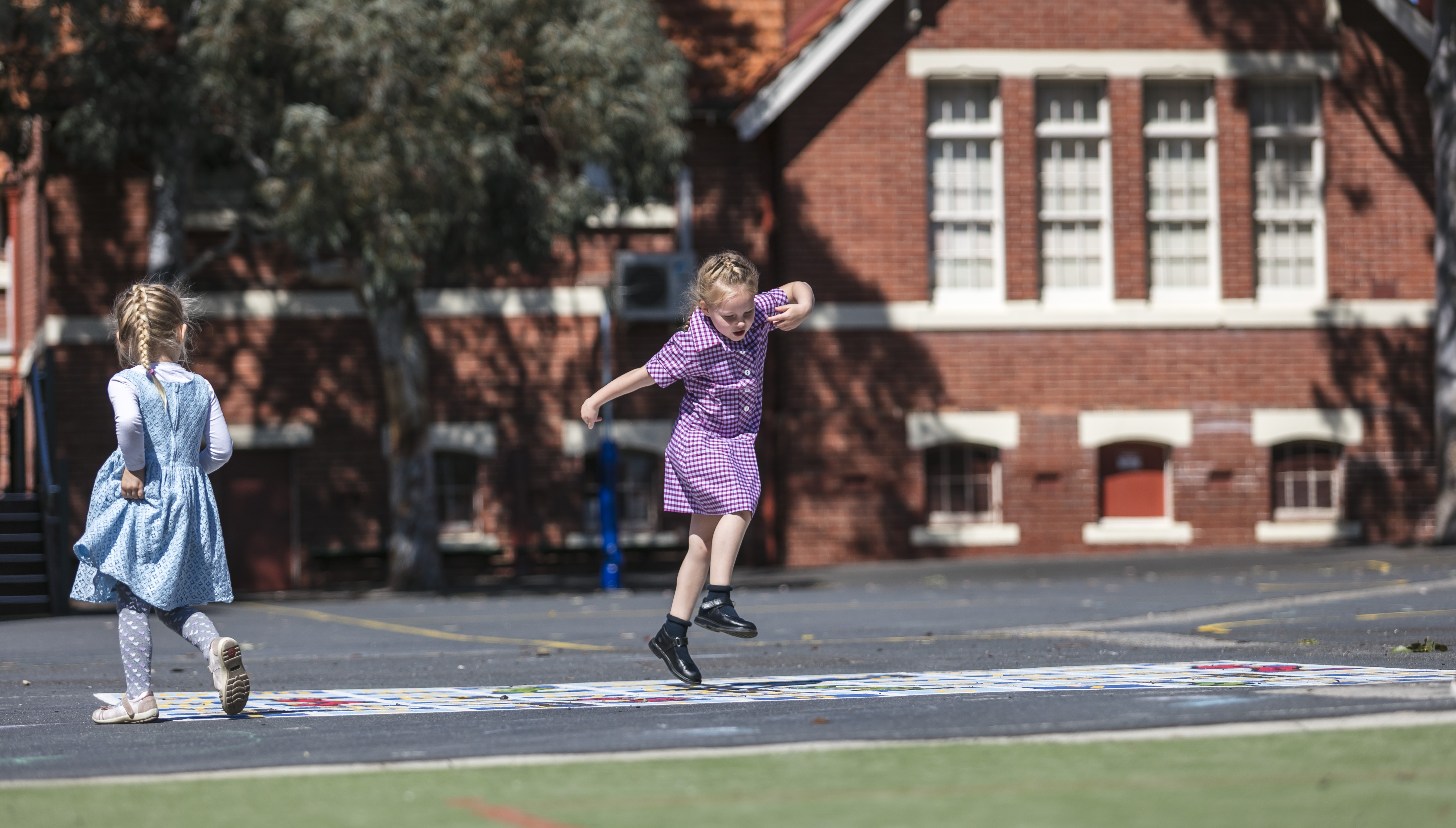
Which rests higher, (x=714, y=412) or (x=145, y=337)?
(x=145, y=337)

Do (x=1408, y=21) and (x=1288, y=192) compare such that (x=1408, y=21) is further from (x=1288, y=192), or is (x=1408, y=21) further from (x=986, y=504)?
(x=986, y=504)

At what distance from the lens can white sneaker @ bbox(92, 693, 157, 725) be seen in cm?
656

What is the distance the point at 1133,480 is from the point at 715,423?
15350mm

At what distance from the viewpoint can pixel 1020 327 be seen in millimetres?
21297

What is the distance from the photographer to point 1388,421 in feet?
71.6

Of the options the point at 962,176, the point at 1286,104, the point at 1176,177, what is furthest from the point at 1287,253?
the point at 962,176

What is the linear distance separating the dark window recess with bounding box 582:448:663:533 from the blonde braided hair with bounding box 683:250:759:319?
567 inches

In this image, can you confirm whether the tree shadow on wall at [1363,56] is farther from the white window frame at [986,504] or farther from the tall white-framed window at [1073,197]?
the white window frame at [986,504]

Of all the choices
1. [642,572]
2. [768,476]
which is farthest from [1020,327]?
[642,572]

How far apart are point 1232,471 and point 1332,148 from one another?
13.5ft

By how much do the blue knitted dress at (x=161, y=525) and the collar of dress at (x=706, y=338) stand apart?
1.90 m

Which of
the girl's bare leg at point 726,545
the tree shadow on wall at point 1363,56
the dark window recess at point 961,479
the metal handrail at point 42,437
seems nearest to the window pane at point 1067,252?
the dark window recess at point 961,479

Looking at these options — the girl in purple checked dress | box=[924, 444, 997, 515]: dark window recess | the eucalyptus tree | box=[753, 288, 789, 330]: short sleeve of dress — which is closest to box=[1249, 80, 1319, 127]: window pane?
box=[924, 444, 997, 515]: dark window recess

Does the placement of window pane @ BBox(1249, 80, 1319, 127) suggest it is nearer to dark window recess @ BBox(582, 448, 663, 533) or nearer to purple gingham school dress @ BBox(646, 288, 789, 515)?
dark window recess @ BBox(582, 448, 663, 533)
